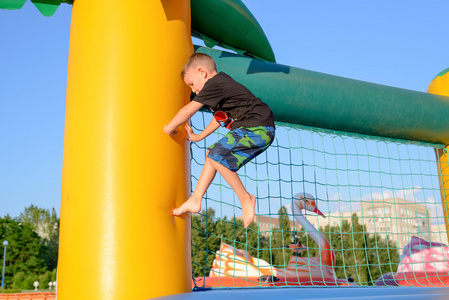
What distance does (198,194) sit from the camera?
1.61 metres

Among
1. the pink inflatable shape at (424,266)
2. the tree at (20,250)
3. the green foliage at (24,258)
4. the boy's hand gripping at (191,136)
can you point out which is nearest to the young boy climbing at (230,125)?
the boy's hand gripping at (191,136)

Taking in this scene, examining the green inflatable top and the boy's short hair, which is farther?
the green inflatable top

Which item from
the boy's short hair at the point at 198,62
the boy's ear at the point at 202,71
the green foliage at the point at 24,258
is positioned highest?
the boy's short hair at the point at 198,62

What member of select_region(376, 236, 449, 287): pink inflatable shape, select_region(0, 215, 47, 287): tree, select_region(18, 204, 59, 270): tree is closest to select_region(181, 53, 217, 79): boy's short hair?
select_region(376, 236, 449, 287): pink inflatable shape

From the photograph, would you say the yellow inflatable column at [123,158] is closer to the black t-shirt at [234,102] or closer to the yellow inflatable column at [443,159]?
the black t-shirt at [234,102]

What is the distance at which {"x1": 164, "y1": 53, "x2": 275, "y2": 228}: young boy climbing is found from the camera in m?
1.61

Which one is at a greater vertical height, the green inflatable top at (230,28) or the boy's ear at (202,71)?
the green inflatable top at (230,28)

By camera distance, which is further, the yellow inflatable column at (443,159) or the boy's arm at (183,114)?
the yellow inflatable column at (443,159)

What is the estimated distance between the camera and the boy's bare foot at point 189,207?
1601 millimetres

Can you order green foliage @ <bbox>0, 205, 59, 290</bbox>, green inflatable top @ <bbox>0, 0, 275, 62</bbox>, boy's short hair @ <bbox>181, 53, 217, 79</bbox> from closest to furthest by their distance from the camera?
boy's short hair @ <bbox>181, 53, 217, 79</bbox>, green inflatable top @ <bbox>0, 0, 275, 62</bbox>, green foliage @ <bbox>0, 205, 59, 290</bbox>

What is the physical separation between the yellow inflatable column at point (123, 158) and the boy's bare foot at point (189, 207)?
0.11 ft

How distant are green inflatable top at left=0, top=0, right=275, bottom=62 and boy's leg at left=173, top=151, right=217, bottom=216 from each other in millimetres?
871

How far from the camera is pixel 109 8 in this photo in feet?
5.67

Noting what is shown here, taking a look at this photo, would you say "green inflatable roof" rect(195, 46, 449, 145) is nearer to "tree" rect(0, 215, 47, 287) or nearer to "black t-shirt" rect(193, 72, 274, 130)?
"black t-shirt" rect(193, 72, 274, 130)
